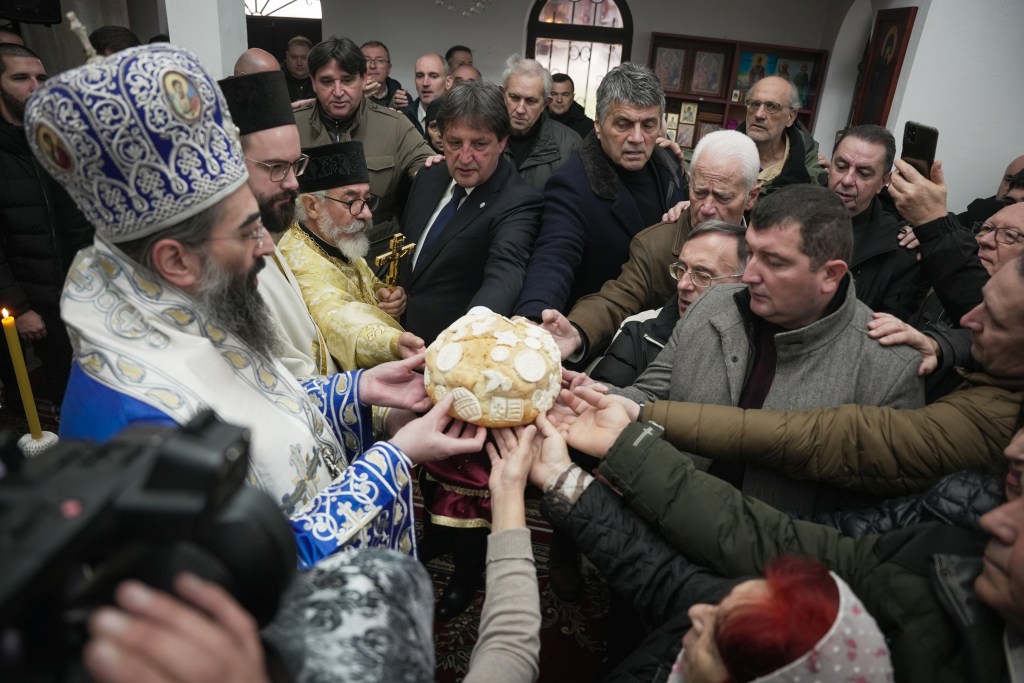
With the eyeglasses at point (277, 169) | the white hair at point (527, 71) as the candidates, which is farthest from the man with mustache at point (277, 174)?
the white hair at point (527, 71)

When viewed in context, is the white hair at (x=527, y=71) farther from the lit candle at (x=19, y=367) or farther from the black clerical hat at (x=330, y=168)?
the lit candle at (x=19, y=367)

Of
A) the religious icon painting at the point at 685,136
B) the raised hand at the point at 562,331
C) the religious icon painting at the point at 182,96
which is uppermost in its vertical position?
the religious icon painting at the point at 182,96

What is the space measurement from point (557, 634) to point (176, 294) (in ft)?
7.48

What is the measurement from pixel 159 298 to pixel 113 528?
98 centimetres

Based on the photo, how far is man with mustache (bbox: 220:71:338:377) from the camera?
7.52ft

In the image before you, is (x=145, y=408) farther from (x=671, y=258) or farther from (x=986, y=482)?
(x=671, y=258)

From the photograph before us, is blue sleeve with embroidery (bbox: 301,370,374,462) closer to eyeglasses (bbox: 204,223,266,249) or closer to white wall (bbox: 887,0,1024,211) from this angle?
eyeglasses (bbox: 204,223,266,249)

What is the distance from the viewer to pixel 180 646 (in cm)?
60

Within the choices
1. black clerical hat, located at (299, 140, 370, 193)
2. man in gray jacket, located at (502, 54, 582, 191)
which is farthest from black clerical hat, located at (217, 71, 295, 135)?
man in gray jacket, located at (502, 54, 582, 191)

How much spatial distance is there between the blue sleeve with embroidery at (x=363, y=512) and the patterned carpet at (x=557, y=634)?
116cm

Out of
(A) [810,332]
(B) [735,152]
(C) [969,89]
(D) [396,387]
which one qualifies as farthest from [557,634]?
(C) [969,89]

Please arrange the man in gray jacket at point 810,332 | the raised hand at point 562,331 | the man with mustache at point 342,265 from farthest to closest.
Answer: the raised hand at point 562,331, the man with mustache at point 342,265, the man in gray jacket at point 810,332

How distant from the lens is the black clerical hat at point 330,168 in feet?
9.61

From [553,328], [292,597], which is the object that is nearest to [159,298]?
[292,597]
